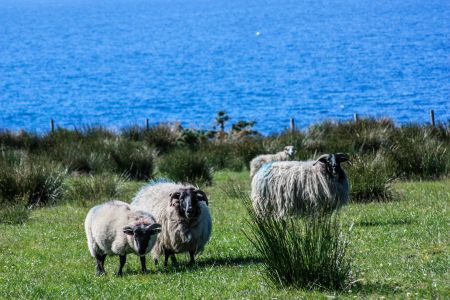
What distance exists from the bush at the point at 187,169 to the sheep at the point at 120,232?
9.91 m

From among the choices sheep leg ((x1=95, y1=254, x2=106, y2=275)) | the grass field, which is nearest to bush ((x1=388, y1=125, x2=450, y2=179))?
the grass field

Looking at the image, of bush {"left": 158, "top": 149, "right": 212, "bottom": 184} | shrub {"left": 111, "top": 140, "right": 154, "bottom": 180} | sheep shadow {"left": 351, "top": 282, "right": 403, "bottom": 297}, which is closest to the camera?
sheep shadow {"left": 351, "top": 282, "right": 403, "bottom": 297}

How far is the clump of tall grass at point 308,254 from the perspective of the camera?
9461mm

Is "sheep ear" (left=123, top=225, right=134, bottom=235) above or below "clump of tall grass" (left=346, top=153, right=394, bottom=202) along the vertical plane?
above

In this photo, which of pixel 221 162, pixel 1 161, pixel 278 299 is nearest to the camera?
pixel 278 299

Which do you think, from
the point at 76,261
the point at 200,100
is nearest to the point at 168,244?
the point at 76,261

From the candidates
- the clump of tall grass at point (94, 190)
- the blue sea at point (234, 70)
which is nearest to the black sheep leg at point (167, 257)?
the clump of tall grass at point (94, 190)

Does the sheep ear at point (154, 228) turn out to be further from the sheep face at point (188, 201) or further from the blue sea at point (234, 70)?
the blue sea at point (234, 70)

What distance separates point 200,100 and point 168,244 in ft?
273

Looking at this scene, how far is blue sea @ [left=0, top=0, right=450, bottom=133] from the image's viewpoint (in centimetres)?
8000

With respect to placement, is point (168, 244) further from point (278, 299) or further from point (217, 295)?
point (278, 299)

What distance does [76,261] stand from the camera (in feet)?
43.0

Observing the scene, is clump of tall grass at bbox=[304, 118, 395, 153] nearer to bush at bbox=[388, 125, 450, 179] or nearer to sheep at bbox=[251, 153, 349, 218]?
bush at bbox=[388, 125, 450, 179]

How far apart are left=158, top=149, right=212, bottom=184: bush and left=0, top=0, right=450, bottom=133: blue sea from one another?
21.3m
